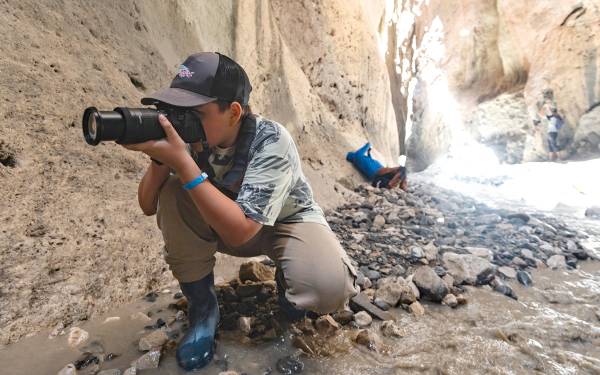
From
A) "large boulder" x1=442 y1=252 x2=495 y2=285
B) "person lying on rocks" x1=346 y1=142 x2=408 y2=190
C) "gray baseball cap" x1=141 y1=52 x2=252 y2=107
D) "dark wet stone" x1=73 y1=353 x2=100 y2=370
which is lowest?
"large boulder" x1=442 y1=252 x2=495 y2=285

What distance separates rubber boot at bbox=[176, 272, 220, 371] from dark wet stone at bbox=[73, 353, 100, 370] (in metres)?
0.26

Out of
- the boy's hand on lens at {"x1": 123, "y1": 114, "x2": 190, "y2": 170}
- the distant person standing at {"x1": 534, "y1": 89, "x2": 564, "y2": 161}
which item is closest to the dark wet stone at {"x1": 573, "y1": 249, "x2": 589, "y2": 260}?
the boy's hand on lens at {"x1": 123, "y1": 114, "x2": 190, "y2": 170}

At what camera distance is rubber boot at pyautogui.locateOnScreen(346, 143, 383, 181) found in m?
4.59

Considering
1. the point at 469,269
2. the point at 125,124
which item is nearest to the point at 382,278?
the point at 469,269

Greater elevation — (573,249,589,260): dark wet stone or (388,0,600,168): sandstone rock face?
(388,0,600,168): sandstone rock face

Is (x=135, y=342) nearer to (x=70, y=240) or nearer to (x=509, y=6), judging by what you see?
(x=70, y=240)

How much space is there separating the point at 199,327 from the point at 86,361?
354mm

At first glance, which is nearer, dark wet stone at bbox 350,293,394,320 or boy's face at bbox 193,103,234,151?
boy's face at bbox 193,103,234,151

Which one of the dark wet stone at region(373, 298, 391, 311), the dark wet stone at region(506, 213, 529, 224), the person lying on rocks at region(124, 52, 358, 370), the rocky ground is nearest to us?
the person lying on rocks at region(124, 52, 358, 370)

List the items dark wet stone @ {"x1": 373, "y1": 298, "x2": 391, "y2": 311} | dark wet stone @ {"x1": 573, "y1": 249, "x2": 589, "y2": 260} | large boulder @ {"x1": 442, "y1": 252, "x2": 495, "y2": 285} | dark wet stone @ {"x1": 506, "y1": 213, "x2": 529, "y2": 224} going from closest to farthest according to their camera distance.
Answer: dark wet stone @ {"x1": 373, "y1": 298, "x2": 391, "y2": 311} < large boulder @ {"x1": 442, "y1": 252, "x2": 495, "y2": 285} < dark wet stone @ {"x1": 573, "y1": 249, "x2": 589, "y2": 260} < dark wet stone @ {"x1": 506, "y1": 213, "x2": 529, "y2": 224}

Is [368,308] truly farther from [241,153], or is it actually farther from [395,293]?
[241,153]

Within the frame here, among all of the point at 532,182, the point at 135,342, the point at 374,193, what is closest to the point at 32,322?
the point at 135,342

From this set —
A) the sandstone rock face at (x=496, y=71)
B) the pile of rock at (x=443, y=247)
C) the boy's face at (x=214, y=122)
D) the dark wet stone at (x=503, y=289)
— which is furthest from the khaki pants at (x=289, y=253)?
the sandstone rock face at (x=496, y=71)

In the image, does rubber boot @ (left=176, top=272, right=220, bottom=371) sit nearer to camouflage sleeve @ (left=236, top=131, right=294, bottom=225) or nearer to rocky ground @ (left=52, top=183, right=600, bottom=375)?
rocky ground @ (left=52, top=183, right=600, bottom=375)
